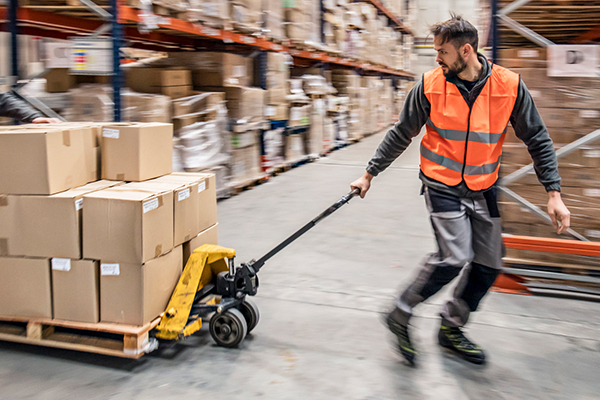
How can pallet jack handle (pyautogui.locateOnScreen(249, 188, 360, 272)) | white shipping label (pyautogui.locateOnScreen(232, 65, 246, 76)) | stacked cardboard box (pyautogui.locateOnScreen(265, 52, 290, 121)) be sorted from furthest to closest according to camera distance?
stacked cardboard box (pyautogui.locateOnScreen(265, 52, 290, 121)) < white shipping label (pyautogui.locateOnScreen(232, 65, 246, 76)) < pallet jack handle (pyautogui.locateOnScreen(249, 188, 360, 272))

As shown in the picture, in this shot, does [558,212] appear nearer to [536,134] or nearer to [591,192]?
[536,134]

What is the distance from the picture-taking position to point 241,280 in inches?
108

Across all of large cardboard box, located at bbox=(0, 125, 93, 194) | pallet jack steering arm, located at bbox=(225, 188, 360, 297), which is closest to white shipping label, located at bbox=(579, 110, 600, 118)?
pallet jack steering arm, located at bbox=(225, 188, 360, 297)

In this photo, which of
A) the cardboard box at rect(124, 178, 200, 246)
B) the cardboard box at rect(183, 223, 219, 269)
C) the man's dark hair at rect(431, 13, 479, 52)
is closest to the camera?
the man's dark hair at rect(431, 13, 479, 52)

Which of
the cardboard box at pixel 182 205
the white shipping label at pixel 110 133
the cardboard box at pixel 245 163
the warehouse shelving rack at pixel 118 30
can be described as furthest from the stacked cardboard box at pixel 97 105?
the cardboard box at pixel 182 205

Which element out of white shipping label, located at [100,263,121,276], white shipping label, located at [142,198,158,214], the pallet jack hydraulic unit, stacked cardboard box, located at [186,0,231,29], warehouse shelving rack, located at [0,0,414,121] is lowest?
the pallet jack hydraulic unit

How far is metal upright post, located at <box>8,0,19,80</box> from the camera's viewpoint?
453cm

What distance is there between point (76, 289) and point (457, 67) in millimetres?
1952

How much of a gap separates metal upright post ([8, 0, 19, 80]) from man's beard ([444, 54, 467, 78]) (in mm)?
3863

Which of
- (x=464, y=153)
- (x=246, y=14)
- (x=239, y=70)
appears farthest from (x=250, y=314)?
(x=246, y=14)

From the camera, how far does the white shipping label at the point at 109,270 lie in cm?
245

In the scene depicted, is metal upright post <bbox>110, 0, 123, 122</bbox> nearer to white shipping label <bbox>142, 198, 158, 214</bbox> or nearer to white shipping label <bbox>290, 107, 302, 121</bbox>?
white shipping label <bbox>142, 198, 158, 214</bbox>

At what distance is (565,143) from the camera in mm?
3420

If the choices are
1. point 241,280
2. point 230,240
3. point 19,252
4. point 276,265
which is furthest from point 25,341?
point 230,240
